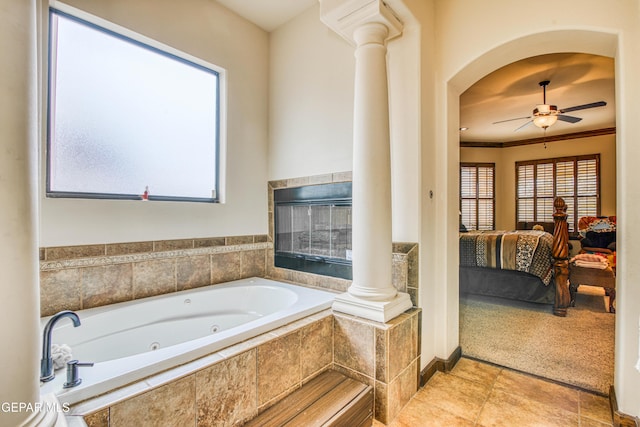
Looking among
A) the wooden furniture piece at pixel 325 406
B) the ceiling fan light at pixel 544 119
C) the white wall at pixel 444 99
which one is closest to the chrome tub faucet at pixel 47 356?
the wooden furniture piece at pixel 325 406

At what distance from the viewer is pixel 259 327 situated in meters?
1.52

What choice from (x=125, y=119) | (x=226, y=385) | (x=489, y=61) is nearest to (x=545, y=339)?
(x=489, y=61)

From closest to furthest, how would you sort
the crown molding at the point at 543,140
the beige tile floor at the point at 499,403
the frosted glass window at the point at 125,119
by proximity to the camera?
the beige tile floor at the point at 499,403 < the frosted glass window at the point at 125,119 < the crown molding at the point at 543,140

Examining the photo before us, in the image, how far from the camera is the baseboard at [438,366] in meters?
1.98

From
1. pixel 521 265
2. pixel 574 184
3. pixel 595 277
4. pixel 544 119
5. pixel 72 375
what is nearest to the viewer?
pixel 72 375

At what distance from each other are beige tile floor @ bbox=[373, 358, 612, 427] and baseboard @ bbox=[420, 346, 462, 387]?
4 centimetres

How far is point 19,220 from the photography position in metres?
0.72

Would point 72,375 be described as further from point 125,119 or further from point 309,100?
point 309,100

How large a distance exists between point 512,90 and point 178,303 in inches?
187

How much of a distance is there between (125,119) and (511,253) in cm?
395

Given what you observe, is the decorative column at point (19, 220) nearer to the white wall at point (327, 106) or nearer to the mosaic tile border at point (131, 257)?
the mosaic tile border at point (131, 257)

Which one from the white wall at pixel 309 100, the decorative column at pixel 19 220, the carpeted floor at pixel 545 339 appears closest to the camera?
the decorative column at pixel 19 220

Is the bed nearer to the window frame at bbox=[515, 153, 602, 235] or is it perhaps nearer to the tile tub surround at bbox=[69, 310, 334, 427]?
the tile tub surround at bbox=[69, 310, 334, 427]

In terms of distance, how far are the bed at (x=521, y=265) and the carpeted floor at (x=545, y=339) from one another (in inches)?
6.7
